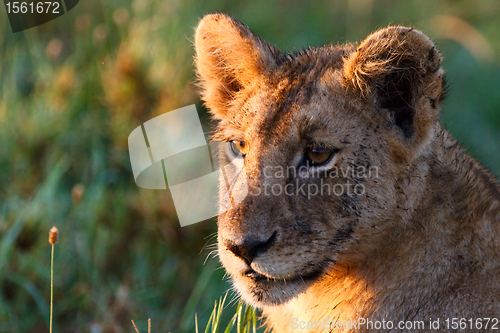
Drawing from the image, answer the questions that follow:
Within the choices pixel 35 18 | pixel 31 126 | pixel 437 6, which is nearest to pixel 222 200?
pixel 31 126

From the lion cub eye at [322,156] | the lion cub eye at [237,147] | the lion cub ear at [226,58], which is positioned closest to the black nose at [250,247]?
the lion cub eye at [322,156]

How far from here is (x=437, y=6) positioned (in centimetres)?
872

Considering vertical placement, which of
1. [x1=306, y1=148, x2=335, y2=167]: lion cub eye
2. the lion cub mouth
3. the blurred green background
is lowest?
the blurred green background

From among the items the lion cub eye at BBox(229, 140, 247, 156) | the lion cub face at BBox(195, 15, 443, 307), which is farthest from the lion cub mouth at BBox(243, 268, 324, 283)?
the lion cub eye at BBox(229, 140, 247, 156)

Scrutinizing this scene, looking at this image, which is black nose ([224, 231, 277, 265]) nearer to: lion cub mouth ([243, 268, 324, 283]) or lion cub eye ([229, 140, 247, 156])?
lion cub mouth ([243, 268, 324, 283])

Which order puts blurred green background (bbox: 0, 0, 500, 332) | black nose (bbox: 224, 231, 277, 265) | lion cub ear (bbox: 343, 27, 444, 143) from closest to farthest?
black nose (bbox: 224, 231, 277, 265)
lion cub ear (bbox: 343, 27, 444, 143)
blurred green background (bbox: 0, 0, 500, 332)

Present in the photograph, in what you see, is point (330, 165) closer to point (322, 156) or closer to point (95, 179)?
point (322, 156)

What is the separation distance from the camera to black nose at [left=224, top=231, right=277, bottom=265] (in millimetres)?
2619

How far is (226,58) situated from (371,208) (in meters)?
1.36

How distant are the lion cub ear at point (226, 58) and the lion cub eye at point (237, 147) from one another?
1.15ft

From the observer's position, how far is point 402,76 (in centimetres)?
283

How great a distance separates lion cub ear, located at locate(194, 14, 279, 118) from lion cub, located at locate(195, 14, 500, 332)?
0.41 metres

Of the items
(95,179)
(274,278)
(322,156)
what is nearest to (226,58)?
(322,156)

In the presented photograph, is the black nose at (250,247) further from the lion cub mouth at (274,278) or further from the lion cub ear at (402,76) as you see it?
the lion cub ear at (402,76)
